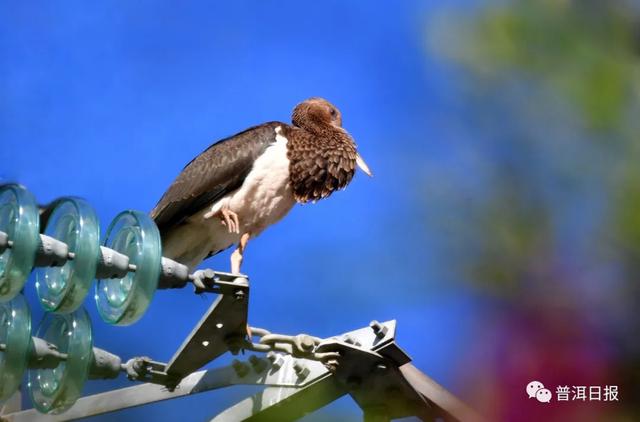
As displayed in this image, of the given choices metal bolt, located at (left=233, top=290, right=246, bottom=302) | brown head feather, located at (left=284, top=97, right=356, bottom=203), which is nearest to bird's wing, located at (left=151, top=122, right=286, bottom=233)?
brown head feather, located at (left=284, top=97, right=356, bottom=203)

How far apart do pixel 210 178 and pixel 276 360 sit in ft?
8.96

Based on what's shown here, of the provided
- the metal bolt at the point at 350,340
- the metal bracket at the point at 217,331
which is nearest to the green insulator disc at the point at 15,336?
the metal bracket at the point at 217,331

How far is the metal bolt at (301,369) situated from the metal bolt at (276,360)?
0.20 feet

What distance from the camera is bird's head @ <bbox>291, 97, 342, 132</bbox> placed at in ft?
24.5

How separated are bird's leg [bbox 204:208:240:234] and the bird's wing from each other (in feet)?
0.28

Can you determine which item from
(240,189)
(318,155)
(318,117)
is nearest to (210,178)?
(240,189)

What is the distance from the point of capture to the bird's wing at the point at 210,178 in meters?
6.51

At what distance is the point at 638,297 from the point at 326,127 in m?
6.00

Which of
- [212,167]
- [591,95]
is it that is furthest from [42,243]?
[212,167]

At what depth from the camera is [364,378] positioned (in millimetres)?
3977

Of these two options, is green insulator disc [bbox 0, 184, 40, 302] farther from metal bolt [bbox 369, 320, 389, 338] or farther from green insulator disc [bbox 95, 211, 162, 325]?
metal bolt [bbox 369, 320, 389, 338]

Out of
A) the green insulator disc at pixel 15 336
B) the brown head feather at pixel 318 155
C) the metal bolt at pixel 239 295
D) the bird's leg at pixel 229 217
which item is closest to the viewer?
the green insulator disc at pixel 15 336

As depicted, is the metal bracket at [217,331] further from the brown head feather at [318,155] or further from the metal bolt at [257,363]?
the brown head feather at [318,155]

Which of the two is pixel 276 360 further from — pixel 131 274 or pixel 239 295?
pixel 131 274
